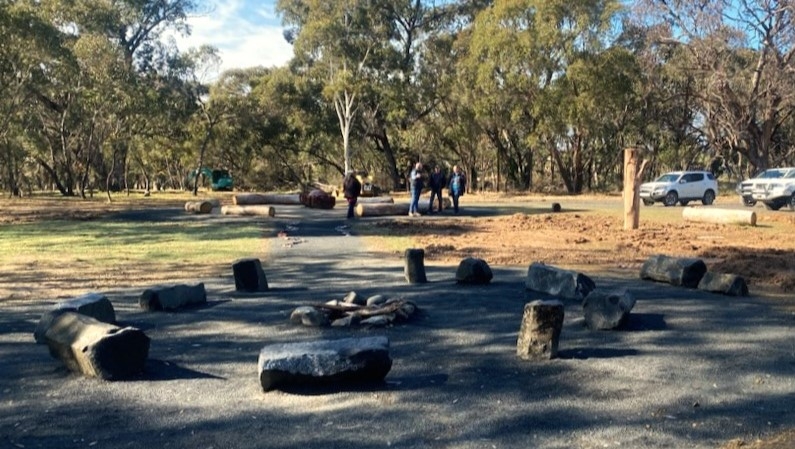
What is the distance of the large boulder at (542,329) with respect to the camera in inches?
243

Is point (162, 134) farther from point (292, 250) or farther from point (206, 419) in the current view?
point (206, 419)

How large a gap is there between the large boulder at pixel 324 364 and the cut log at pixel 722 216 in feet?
59.7

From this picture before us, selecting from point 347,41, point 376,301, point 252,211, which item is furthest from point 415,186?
point 347,41

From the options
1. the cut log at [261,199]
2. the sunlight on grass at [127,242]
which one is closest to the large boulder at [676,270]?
the sunlight on grass at [127,242]

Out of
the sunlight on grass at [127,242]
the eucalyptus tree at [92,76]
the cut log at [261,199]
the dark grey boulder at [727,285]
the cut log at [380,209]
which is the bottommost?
the dark grey boulder at [727,285]

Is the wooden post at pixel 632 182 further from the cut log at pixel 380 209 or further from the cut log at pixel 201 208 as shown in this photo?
the cut log at pixel 201 208

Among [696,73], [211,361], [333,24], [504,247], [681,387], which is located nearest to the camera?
[681,387]

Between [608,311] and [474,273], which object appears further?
[474,273]

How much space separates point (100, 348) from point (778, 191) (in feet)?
96.9

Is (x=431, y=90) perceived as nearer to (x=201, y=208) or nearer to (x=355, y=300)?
(x=201, y=208)

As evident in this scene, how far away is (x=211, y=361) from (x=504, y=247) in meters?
9.93

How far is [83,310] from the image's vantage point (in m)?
7.22

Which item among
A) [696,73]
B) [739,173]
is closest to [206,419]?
[696,73]

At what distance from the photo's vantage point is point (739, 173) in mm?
62312
